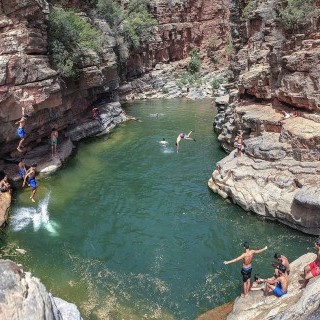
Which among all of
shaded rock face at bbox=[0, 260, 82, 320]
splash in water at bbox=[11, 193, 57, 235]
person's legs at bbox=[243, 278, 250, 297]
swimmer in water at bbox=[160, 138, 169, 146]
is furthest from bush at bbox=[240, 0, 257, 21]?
shaded rock face at bbox=[0, 260, 82, 320]

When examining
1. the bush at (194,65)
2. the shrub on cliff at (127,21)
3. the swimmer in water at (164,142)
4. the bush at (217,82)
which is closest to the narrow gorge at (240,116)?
the swimmer in water at (164,142)

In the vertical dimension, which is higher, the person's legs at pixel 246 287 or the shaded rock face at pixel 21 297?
the shaded rock face at pixel 21 297

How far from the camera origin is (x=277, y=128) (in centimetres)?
1847

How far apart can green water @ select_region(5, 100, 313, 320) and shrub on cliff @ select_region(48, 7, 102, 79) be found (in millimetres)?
5601

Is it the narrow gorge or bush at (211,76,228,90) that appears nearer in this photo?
the narrow gorge

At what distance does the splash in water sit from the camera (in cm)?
1541

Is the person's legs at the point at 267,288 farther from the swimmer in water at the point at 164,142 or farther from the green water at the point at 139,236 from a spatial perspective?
the swimmer in water at the point at 164,142

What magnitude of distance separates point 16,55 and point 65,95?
6312mm

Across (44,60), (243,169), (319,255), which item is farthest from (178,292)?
(44,60)

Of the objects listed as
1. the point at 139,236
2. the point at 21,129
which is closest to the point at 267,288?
the point at 139,236

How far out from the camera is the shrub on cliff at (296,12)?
61.0 ft

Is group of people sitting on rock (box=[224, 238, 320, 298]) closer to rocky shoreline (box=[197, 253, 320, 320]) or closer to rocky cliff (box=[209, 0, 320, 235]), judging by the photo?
rocky shoreline (box=[197, 253, 320, 320])

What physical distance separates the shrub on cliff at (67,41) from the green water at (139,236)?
18.4 ft

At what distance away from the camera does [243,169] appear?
55.8 feet
